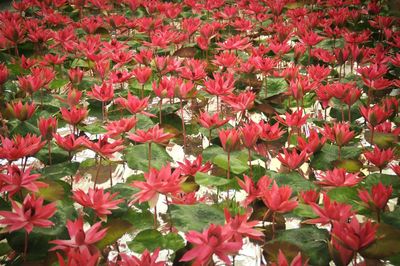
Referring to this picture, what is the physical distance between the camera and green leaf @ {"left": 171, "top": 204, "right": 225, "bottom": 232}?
103 centimetres

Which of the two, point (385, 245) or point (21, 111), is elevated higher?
point (21, 111)

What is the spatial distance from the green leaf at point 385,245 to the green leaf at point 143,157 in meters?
0.67

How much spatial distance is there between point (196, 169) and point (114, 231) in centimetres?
32

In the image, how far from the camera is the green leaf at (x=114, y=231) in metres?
1.01

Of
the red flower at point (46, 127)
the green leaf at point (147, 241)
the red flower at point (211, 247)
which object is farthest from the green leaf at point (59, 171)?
the red flower at point (211, 247)

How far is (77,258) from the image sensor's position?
0.79 m

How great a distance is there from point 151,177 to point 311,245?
416mm

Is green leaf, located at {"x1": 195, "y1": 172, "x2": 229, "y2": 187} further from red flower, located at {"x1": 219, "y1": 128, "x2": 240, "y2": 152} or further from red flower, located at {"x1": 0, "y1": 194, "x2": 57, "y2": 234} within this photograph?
red flower, located at {"x1": 0, "y1": 194, "x2": 57, "y2": 234}

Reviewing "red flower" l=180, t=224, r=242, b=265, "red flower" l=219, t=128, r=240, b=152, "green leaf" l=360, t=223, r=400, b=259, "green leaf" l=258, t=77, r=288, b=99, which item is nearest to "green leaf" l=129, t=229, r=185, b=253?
"red flower" l=180, t=224, r=242, b=265

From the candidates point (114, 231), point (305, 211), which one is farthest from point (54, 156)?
point (305, 211)

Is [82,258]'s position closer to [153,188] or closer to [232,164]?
[153,188]

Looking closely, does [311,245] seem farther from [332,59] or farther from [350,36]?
[350,36]

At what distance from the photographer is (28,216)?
91 cm

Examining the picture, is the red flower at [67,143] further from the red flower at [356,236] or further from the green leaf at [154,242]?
the red flower at [356,236]
